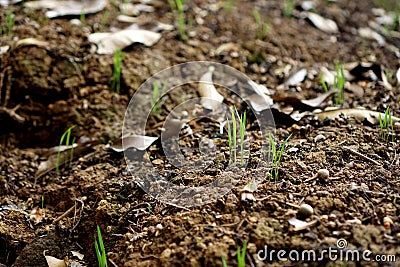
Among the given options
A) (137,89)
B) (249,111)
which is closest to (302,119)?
(249,111)

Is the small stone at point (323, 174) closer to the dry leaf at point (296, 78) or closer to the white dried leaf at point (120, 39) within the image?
the dry leaf at point (296, 78)

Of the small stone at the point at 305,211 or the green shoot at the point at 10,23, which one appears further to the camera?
the green shoot at the point at 10,23

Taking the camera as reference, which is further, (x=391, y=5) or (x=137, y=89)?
(x=391, y=5)

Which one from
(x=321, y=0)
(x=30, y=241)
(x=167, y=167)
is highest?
(x=321, y=0)

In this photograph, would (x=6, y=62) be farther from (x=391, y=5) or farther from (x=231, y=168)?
(x=391, y=5)

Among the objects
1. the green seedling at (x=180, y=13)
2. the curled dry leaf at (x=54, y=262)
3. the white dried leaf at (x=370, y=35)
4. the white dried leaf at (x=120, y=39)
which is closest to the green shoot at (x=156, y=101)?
the white dried leaf at (x=120, y=39)

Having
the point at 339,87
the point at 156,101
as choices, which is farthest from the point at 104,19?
the point at 339,87

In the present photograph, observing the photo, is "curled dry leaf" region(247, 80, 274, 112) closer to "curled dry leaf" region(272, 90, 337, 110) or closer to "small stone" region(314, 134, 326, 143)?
"curled dry leaf" region(272, 90, 337, 110)

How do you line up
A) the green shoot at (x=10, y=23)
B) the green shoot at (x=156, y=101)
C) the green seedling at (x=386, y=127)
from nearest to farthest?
the green seedling at (x=386, y=127), the green shoot at (x=156, y=101), the green shoot at (x=10, y=23)
